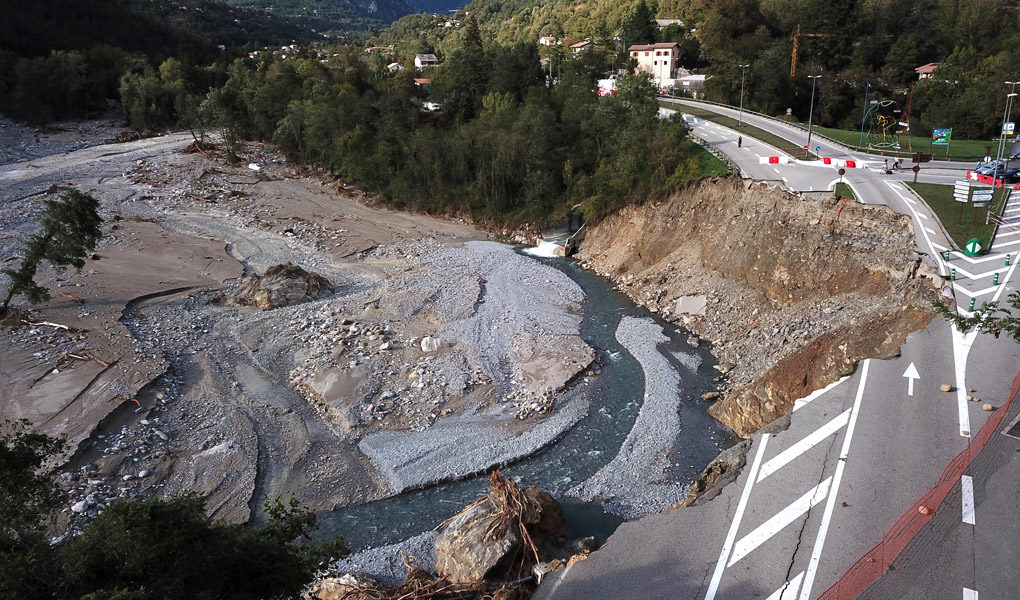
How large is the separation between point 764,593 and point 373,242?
111 ft

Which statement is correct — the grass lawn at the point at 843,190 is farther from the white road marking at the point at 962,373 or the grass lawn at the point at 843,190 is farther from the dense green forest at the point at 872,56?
the dense green forest at the point at 872,56

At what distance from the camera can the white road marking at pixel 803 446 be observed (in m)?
15.2

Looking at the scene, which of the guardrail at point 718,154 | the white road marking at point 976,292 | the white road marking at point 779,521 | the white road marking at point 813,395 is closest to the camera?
the white road marking at point 779,521

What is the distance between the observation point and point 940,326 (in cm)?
1969

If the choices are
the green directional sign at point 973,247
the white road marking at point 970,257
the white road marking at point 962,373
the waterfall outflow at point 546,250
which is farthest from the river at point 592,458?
the waterfall outflow at point 546,250

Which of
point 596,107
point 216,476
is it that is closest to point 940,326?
point 216,476

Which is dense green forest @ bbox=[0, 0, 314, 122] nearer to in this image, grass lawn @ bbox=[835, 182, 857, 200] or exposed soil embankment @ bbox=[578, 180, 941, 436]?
exposed soil embankment @ bbox=[578, 180, 941, 436]

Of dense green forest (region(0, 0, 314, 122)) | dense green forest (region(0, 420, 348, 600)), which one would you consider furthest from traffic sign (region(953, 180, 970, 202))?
dense green forest (region(0, 0, 314, 122))

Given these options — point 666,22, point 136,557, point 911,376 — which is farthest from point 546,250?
point 666,22

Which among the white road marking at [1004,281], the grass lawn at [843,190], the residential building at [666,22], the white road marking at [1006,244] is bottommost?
the white road marking at [1004,281]

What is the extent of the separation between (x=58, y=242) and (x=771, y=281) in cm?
3421

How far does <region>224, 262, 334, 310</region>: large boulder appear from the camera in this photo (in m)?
30.5

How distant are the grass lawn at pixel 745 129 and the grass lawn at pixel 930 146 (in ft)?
11.3

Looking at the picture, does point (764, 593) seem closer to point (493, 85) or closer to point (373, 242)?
point (373, 242)
